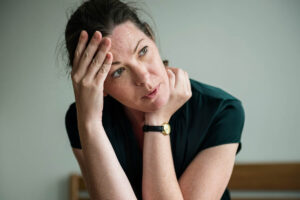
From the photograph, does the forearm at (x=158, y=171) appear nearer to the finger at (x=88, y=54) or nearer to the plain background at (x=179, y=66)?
the finger at (x=88, y=54)

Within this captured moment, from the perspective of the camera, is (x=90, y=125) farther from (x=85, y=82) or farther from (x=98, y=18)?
(x=98, y=18)

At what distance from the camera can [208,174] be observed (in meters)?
0.82

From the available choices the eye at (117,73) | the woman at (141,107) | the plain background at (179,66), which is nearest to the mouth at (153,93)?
the woman at (141,107)

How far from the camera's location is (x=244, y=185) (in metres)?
1.84

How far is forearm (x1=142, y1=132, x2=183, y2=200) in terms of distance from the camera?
0.80 metres


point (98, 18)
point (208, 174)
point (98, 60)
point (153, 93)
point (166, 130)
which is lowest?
point (208, 174)

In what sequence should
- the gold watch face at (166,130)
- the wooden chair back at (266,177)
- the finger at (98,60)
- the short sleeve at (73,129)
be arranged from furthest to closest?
the wooden chair back at (266,177)
the short sleeve at (73,129)
the gold watch face at (166,130)
the finger at (98,60)

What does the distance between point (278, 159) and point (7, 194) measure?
2.13 m

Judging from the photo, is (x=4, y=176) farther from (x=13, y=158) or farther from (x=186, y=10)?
(x=186, y=10)

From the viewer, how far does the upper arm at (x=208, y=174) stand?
81cm

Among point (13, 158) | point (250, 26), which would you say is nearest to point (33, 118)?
point (13, 158)

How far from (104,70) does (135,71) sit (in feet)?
0.29

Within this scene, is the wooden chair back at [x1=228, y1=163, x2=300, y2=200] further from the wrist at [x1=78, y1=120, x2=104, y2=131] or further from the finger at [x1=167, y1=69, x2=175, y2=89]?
the wrist at [x1=78, y1=120, x2=104, y2=131]

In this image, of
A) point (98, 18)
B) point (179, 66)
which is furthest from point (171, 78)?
point (179, 66)
